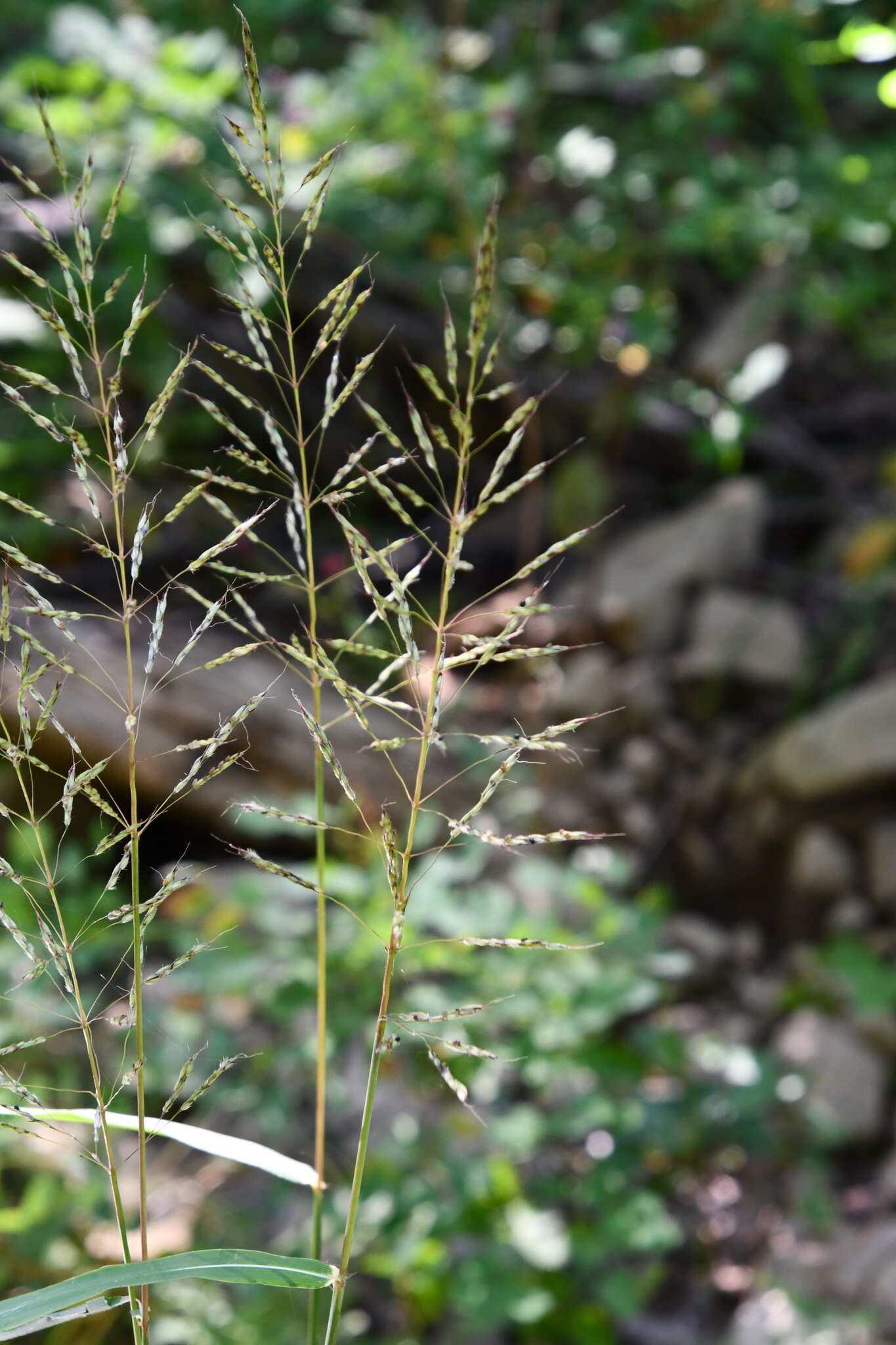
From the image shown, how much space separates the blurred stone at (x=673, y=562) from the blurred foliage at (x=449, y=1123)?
1.25 metres

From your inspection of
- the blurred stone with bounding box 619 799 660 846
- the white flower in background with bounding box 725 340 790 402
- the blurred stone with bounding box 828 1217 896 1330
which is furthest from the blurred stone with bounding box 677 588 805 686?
the blurred stone with bounding box 828 1217 896 1330

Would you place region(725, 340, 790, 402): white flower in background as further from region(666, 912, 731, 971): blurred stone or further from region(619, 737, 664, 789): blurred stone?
region(666, 912, 731, 971): blurred stone

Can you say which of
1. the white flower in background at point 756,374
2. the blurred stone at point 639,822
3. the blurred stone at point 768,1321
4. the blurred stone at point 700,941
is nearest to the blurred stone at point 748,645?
the blurred stone at point 639,822

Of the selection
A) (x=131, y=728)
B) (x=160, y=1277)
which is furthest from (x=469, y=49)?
(x=160, y=1277)

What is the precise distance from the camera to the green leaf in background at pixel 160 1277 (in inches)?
16.3

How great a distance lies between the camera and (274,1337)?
1.51 m

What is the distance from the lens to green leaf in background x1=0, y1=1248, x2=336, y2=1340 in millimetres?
415

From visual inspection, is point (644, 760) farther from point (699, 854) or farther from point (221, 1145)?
point (221, 1145)

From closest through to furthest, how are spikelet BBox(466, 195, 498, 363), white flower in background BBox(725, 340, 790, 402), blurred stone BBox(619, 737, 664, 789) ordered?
spikelet BBox(466, 195, 498, 363), blurred stone BBox(619, 737, 664, 789), white flower in background BBox(725, 340, 790, 402)

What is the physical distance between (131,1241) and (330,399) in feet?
6.03

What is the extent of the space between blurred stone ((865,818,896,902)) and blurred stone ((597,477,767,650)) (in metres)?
0.79

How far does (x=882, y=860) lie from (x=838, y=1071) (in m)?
0.55

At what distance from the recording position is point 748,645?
120 inches

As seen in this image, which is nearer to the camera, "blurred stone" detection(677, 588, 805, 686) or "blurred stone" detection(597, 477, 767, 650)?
"blurred stone" detection(677, 588, 805, 686)
